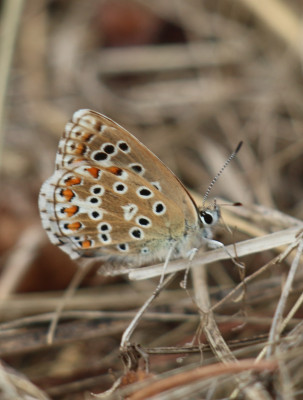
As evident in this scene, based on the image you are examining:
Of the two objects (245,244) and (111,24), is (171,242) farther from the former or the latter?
(111,24)

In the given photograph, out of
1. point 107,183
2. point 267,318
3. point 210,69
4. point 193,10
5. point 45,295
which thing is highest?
point 193,10

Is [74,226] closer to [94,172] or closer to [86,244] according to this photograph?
[86,244]

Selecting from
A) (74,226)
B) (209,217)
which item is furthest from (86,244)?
(209,217)

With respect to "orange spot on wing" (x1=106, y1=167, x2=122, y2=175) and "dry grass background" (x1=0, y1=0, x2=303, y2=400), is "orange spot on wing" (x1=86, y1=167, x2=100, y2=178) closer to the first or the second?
"orange spot on wing" (x1=106, y1=167, x2=122, y2=175)

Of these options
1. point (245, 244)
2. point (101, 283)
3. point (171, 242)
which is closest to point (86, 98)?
point (101, 283)

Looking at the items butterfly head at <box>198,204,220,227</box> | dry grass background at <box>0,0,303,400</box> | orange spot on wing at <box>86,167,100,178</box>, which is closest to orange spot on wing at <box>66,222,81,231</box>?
orange spot on wing at <box>86,167,100,178</box>

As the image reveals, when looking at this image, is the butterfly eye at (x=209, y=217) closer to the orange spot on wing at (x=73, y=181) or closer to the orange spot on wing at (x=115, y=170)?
the orange spot on wing at (x=115, y=170)

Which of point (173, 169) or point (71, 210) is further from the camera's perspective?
point (173, 169)
